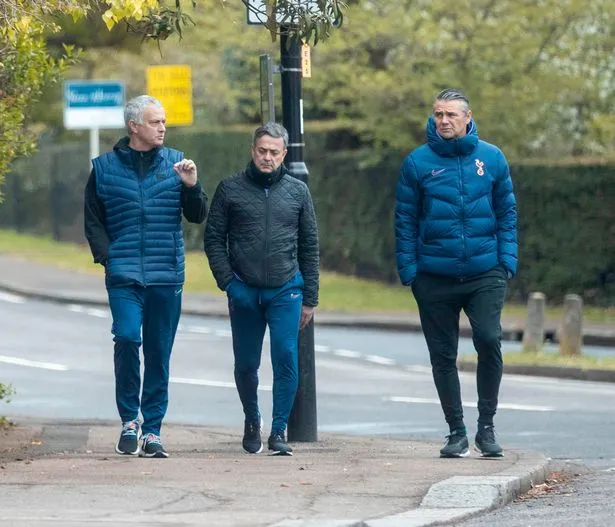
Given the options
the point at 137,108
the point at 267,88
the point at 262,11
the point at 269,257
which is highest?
the point at 262,11

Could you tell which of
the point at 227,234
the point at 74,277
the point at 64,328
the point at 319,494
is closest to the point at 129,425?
the point at 227,234

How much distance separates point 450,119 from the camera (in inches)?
387

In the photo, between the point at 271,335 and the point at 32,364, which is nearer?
the point at 271,335

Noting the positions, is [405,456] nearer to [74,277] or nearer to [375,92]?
[375,92]

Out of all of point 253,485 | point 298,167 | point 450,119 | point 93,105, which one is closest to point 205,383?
point 298,167

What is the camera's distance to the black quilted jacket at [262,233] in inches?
392

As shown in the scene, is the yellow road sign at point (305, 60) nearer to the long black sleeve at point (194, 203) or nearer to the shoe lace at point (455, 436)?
the long black sleeve at point (194, 203)

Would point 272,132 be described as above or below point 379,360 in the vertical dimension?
above

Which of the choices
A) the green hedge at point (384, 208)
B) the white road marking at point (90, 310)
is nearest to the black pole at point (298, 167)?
the green hedge at point (384, 208)

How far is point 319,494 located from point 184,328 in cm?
1592

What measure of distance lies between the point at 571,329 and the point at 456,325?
940 cm

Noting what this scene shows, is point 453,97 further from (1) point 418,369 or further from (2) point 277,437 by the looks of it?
(1) point 418,369

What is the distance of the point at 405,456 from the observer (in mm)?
10062

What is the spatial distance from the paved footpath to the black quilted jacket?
98 cm
